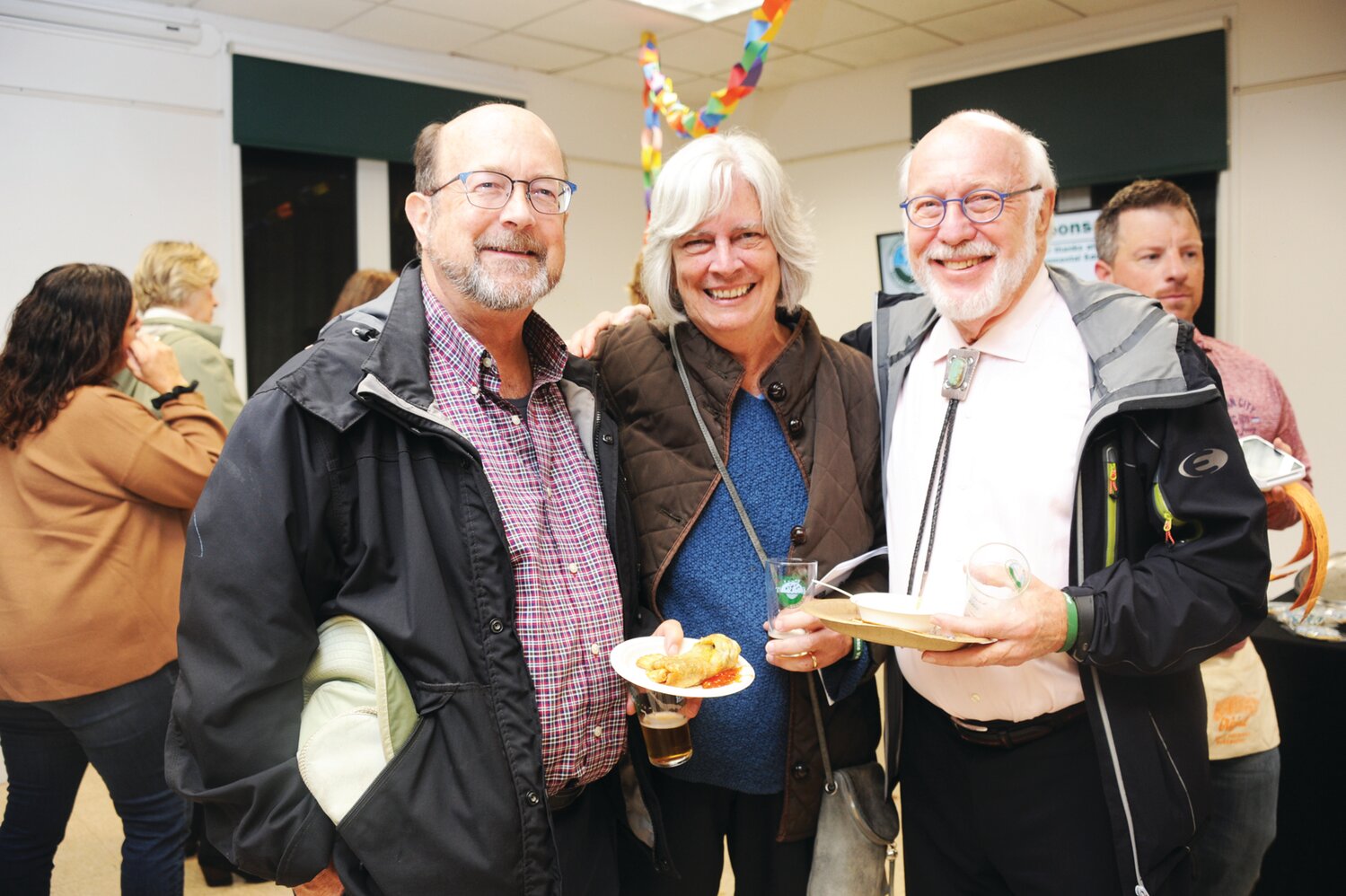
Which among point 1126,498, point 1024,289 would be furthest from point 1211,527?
point 1024,289

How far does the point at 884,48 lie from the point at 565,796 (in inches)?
231

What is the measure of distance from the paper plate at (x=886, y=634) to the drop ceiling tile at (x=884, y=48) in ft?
17.4

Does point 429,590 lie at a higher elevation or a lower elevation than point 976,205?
lower

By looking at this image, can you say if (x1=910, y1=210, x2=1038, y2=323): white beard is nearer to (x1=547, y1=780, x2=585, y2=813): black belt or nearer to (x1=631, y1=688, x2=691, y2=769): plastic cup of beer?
(x1=631, y1=688, x2=691, y2=769): plastic cup of beer

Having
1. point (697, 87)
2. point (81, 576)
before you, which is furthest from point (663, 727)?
point (697, 87)

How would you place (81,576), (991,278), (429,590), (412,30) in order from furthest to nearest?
(412,30)
(81,576)
(991,278)
(429,590)

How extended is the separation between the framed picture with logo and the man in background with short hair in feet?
13.5

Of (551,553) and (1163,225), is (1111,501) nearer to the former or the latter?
(551,553)

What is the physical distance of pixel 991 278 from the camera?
1.80 m

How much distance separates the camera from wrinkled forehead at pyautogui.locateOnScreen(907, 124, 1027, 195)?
180cm

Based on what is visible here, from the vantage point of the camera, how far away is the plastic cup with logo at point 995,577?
1.50 m

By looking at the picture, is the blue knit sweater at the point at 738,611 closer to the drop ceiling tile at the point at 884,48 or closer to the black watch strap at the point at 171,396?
the black watch strap at the point at 171,396

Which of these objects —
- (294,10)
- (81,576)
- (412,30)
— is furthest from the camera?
(412,30)

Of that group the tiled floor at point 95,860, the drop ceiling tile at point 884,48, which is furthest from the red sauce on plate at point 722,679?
the drop ceiling tile at point 884,48
